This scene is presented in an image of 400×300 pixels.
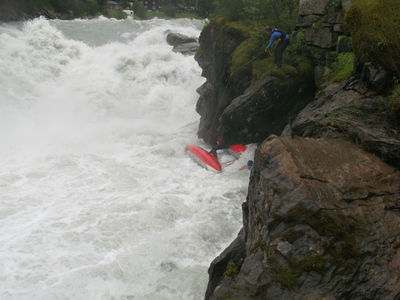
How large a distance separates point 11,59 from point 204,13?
31826 mm

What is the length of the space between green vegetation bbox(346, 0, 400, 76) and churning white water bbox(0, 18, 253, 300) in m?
4.06

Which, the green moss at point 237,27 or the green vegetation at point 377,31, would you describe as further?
the green moss at point 237,27

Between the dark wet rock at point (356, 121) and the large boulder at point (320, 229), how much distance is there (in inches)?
10.5

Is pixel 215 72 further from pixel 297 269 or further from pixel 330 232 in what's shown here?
pixel 297 269

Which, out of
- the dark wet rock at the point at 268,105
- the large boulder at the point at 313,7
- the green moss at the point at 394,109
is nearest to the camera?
the green moss at the point at 394,109

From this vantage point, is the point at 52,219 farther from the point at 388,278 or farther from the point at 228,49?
the point at 228,49

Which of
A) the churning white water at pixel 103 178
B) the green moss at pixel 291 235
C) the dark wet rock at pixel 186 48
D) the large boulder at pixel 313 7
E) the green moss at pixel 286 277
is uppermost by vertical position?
the large boulder at pixel 313 7

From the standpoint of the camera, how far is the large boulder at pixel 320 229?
291 cm

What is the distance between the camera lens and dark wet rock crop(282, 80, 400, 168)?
3.98 m

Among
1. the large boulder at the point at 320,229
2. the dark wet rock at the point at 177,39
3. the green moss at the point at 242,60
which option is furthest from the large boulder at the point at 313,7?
the dark wet rock at the point at 177,39

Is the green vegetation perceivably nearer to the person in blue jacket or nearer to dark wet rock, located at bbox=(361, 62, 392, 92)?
dark wet rock, located at bbox=(361, 62, 392, 92)

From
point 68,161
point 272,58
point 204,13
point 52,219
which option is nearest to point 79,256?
point 52,219

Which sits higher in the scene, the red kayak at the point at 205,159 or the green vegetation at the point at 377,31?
the green vegetation at the point at 377,31

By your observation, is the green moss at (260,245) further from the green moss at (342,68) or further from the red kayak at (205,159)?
the red kayak at (205,159)
